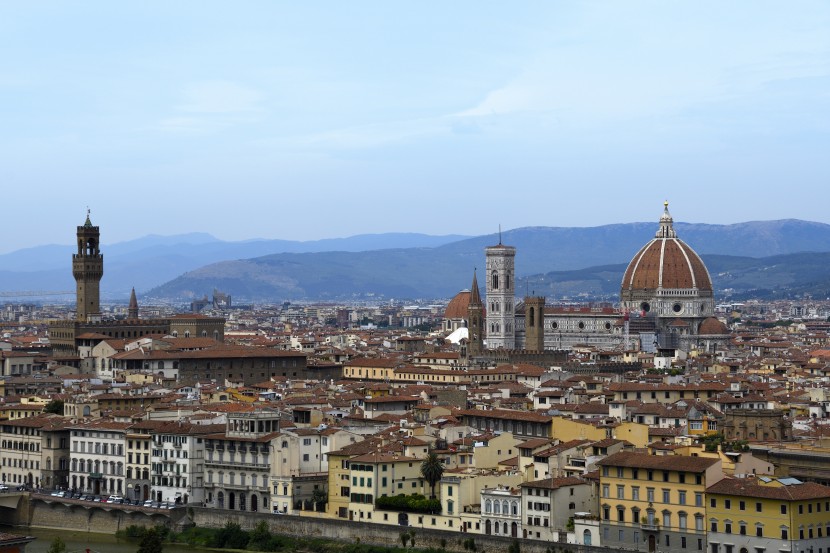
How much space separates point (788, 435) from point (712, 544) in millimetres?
11233

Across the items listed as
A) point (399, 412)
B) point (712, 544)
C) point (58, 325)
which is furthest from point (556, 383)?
point (58, 325)

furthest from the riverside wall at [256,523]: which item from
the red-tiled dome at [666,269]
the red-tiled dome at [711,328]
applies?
the red-tiled dome at [666,269]

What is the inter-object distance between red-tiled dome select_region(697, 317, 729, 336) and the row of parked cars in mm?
85847

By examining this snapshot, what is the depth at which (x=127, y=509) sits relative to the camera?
2267 inches

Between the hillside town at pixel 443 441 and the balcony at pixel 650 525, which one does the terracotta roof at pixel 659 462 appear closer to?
the hillside town at pixel 443 441

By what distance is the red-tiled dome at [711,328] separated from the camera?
141 metres

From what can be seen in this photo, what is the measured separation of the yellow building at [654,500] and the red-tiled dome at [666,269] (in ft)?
330

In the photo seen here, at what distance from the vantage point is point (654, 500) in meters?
47.3

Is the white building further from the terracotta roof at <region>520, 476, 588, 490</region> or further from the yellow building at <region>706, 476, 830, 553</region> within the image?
the yellow building at <region>706, 476, 830, 553</region>

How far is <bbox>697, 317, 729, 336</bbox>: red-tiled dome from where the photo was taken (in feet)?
461

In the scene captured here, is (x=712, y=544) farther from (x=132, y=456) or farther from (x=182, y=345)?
(x=182, y=345)

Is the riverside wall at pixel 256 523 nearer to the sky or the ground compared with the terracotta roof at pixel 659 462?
nearer to the ground

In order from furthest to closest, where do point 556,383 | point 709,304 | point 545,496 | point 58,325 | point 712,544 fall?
point 709,304 → point 58,325 → point 556,383 → point 545,496 → point 712,544

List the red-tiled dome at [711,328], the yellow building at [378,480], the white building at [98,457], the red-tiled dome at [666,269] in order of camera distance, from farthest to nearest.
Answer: the red-tiled dome at [666,269] → the red-tiled dome at [711,328] → the white building at [98,457] → the yellow building at [378,480]
